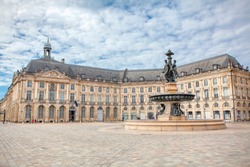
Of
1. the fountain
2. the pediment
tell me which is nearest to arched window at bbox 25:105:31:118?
the pediment

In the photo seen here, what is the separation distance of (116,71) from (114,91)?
30.2 ft

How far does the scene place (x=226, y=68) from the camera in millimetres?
51844

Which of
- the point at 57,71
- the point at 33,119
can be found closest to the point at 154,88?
the point at 57,71

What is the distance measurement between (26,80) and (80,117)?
57.0ft

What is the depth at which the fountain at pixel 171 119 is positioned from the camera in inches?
738

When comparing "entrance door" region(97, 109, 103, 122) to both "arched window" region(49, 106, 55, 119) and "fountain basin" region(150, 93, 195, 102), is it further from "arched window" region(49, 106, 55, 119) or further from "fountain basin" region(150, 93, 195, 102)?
"fountain basin" region(150, 93, 195, 102)

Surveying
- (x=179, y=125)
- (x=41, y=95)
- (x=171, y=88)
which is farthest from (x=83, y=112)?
(x=179, y=125)

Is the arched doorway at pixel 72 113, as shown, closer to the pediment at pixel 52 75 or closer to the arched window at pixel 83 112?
the arched window at pixel 83 112

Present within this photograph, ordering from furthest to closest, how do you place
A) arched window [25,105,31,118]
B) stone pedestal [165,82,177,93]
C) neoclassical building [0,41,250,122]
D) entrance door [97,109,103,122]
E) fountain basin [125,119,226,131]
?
entrance door [97,109,103,122], arched window [25,105,31,118], neoclassical building [0,41,250,122], stone pedestal [165,82,177,93], fountain basin [125,119,226,131]

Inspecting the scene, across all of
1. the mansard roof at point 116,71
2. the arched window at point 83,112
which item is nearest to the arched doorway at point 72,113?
the arched window at point 83,112

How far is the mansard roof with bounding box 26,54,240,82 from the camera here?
56062mm

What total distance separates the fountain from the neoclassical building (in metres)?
31.8

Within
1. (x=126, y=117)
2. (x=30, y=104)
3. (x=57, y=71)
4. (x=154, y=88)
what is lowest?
(x=126, y=117)

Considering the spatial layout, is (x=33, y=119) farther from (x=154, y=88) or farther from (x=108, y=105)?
(x=154, y=88)
